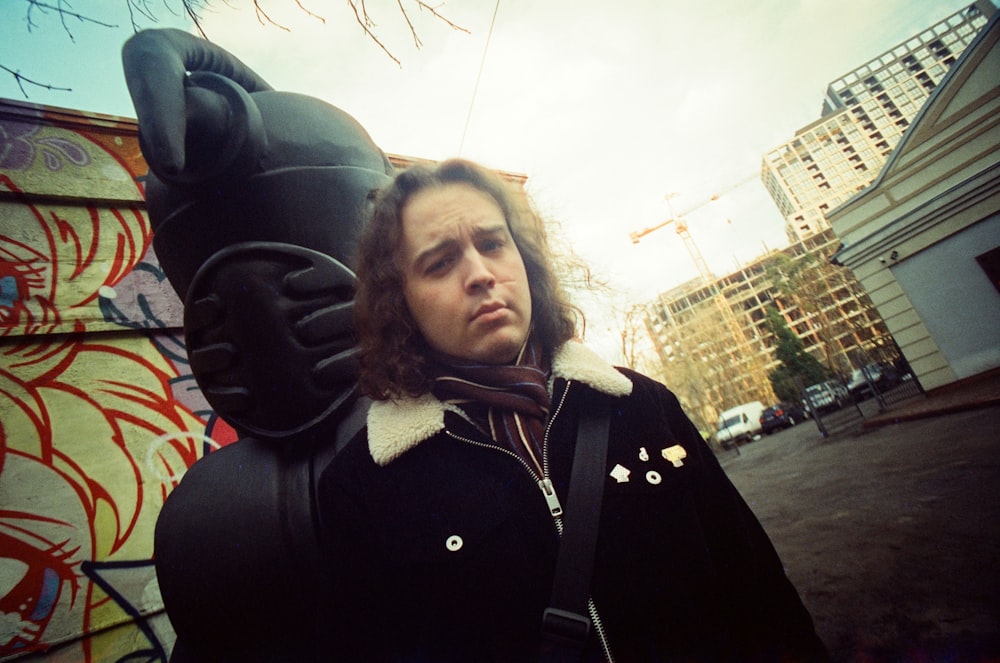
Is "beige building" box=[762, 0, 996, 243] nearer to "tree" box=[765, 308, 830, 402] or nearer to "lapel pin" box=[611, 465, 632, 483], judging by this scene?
"tree" box=[765, 308, 830, 402]

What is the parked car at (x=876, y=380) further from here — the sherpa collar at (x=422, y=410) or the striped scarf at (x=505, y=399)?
the striped scarf at (x=505, y=399)

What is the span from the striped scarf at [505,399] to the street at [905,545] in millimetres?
2798

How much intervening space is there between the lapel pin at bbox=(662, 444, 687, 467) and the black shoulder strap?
0.62 ft

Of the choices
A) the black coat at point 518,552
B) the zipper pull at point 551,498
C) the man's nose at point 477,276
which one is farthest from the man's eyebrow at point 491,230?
the zipper pull at point 551,498

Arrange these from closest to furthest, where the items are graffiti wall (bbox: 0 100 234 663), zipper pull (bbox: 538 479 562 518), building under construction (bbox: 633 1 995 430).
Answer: zipper pull (bbox: 538 479 562 518) < graffiti wall (bbox: 0 100 234 663) < building under construction (bbox: 633 1 995 430)

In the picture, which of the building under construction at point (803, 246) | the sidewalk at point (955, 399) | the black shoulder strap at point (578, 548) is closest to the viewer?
the black shoulder strap at point (578, 548)

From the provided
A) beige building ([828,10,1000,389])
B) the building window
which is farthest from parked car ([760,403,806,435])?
the building window

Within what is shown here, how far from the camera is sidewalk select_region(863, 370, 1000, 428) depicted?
7.34 meters

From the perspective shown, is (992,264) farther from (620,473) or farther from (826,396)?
(826,396)

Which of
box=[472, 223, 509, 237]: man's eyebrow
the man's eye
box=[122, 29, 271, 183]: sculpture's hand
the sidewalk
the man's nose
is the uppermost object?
box=[122, 29, 271, 183]: sculpture's hand

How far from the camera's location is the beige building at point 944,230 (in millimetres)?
8773

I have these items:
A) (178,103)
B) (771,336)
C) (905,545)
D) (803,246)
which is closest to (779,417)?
(771,336)

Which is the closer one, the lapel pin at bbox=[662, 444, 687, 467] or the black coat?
the black coat

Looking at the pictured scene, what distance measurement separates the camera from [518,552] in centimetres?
112
